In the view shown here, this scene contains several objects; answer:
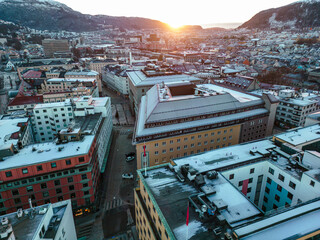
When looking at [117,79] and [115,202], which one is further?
[117,79]

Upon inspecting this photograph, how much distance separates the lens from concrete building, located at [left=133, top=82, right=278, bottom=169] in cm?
6372

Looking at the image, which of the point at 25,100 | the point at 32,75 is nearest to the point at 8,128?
the point at 25,100

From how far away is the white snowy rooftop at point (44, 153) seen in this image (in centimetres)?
5142

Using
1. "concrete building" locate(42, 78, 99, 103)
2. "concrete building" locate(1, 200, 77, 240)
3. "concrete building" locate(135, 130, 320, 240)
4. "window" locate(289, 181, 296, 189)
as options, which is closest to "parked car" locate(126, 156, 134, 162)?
"concrete building" locate(135, 130, 320, 240)

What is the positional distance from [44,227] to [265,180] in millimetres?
45672

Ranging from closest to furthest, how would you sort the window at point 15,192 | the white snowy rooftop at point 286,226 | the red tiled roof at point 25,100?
the white snowy rooftop at point 286,226
the window at point 15,192
the red tiled roof at point 25,100

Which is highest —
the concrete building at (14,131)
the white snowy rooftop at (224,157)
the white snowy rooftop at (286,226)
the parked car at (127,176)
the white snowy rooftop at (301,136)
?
the white snowy rooftop at (301,136)

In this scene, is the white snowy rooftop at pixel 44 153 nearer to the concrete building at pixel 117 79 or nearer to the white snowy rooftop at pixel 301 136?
the white snowy rooftop at pixel 301 136

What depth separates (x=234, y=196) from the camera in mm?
35844

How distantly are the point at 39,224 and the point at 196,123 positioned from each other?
4990cm

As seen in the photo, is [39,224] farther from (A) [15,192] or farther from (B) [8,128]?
(B) [8,128]

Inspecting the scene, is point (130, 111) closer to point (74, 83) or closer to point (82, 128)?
point (74, 83)

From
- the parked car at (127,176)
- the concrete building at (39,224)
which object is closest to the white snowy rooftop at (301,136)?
the parked car at (127,176)

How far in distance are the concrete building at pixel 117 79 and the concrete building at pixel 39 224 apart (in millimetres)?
126085
